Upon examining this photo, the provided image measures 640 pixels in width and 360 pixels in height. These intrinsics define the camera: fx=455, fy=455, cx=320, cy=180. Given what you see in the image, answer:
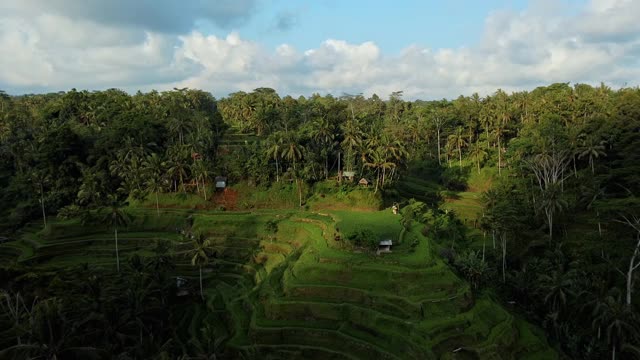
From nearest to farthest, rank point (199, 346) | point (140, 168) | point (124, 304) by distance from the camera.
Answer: point (199, 346)
point (124, 304)
point (140, 168)

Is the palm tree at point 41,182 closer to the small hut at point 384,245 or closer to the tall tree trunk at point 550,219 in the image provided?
the small hut at point 384,245

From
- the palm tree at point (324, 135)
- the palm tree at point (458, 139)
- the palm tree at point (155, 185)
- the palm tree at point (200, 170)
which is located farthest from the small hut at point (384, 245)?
the palm tree at point (458, 139)

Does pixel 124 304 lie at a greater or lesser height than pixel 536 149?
lesser

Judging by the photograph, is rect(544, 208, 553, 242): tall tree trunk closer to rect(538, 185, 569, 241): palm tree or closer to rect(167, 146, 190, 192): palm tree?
rect(538, 185, 569, 241): palm tree

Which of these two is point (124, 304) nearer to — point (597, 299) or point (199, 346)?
point (199, 346)

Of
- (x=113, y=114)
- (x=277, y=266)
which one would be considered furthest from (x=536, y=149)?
(x=113, y=114)

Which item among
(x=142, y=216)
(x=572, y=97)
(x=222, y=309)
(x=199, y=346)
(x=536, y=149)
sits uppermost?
(x=572, y=97)

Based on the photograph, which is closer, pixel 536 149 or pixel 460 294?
pixel 460 294

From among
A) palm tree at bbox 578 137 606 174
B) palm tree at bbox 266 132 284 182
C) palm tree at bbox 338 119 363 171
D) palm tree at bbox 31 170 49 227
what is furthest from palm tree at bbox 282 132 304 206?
palm tree at bbox 578 137 606 174

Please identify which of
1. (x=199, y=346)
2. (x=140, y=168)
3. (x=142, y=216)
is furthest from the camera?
(x=140, y=168)
